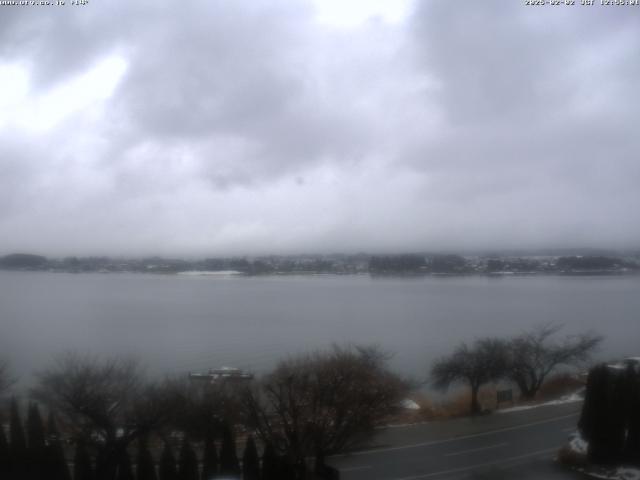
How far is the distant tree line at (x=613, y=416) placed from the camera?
5.99 m

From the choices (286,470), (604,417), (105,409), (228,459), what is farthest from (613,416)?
(105,409)

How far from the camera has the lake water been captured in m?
15.5

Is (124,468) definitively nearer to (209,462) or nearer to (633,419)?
(209,462)

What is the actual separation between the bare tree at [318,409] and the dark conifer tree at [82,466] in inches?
61.6

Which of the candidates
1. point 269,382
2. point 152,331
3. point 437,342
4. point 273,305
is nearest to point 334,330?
point 437,342

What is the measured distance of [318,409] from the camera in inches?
228

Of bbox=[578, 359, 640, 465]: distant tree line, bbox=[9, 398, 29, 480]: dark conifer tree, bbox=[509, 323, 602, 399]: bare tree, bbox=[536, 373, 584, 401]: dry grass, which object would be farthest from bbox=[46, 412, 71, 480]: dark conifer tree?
bbox=[509, 323, 602, 399]: bare tree

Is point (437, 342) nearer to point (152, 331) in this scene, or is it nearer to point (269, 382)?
point (152, 331)

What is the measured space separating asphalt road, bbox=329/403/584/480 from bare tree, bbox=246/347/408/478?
53 centimetres

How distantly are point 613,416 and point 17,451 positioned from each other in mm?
6010

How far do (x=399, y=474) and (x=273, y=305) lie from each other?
23.5 metres

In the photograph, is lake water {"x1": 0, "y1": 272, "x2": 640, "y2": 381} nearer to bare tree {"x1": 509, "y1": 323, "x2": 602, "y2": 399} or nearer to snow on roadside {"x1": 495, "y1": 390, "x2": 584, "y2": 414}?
bare tree {"x1": 509, "y1": 323, "x2": 602, "y2": 399}

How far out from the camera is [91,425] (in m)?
5.49

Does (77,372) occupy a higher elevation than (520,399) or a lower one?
higher
